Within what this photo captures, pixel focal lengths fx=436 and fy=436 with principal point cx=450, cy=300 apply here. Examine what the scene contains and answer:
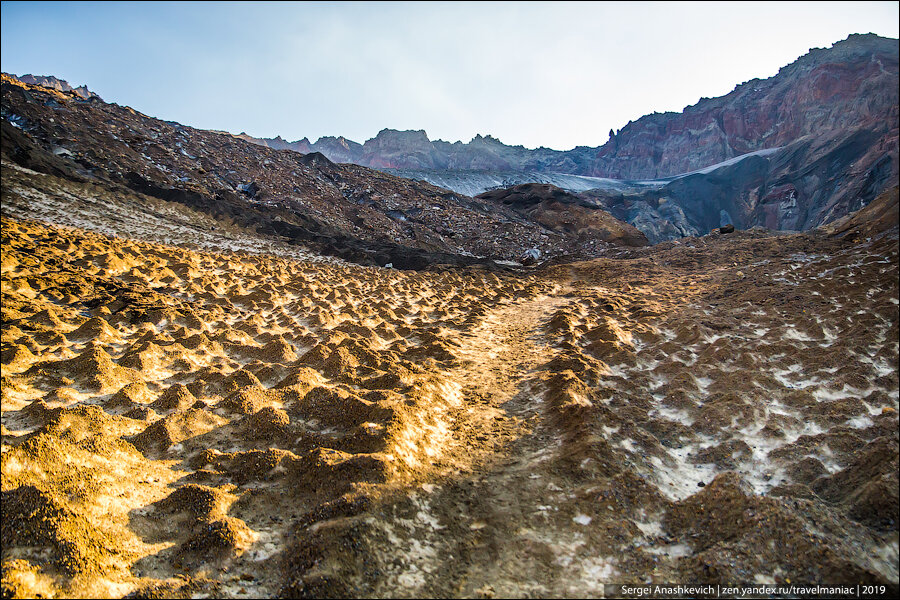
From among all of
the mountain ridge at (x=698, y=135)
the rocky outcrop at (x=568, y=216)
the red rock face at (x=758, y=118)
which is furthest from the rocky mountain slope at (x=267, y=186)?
the red rock face at (x=758, y=118)

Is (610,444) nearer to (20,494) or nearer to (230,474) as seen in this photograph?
(230,474)

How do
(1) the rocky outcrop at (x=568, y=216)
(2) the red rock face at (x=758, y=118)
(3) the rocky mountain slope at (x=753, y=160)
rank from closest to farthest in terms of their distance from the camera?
(1) the rocky outcrop at (x=568, y=216) < (3) the rocky mountain slope at (x=753, y=160) < (2) the red rock face at (x=758, y=118)

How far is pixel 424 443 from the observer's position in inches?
238

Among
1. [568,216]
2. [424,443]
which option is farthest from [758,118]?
[424,443]

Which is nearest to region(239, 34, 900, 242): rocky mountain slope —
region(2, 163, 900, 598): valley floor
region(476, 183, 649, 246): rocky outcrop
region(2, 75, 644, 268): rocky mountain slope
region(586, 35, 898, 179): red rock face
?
region(586, 35, 898, 179): red rock face

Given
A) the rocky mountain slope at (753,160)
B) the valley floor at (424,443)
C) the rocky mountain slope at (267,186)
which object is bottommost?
the valley floor at (424,443)

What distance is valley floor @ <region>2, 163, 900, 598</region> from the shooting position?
12.0 feet

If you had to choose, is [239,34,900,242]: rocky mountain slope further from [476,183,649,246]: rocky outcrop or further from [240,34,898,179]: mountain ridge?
[476,183,649,246]: rocky outcrop

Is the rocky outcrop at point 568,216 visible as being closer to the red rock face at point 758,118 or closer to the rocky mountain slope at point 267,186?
the rocky mountain slope at point 267,186

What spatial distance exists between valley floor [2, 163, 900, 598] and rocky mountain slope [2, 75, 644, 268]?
51.3ft

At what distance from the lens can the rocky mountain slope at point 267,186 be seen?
1088 inches

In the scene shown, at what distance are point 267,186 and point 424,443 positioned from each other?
121ft

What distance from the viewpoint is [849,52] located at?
227 feet

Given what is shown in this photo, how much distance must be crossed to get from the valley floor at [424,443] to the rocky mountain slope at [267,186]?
1563 centimetres
